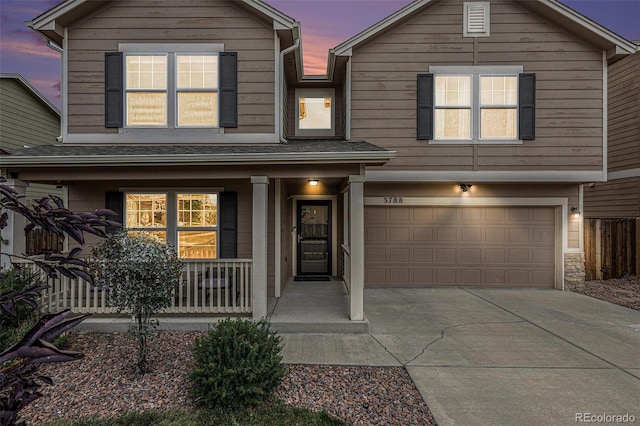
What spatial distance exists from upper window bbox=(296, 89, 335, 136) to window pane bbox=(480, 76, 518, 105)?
3.70 m

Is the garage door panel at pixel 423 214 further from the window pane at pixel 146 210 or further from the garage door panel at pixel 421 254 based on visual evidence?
the window pane at pixel 146 210

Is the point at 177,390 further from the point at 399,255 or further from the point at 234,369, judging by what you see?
the point at 399,255

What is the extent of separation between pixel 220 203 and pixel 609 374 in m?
6.10

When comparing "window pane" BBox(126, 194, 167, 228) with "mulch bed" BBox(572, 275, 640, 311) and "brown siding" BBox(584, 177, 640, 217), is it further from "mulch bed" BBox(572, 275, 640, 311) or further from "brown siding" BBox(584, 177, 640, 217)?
"brown siding" BBox(584, 177, 640, 217)

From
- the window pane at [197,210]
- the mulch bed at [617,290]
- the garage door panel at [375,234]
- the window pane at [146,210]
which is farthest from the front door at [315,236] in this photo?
the mulch bed at [617,290]

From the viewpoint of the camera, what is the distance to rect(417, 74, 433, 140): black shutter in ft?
23.5

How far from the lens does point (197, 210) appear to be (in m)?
6.25

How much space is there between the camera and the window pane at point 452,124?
23.6 feet

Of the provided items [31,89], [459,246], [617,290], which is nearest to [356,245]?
[459,246]

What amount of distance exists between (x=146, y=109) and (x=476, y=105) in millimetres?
6899

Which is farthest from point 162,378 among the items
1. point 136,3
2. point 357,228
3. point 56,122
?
point 56,122

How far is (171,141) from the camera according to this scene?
628cm

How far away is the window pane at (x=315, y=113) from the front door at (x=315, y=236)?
→ 221cm

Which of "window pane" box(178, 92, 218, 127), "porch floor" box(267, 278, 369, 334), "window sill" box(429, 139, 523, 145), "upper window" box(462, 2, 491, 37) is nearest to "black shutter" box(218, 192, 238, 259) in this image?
"porch floor" box(267, 278, 369, 334)
